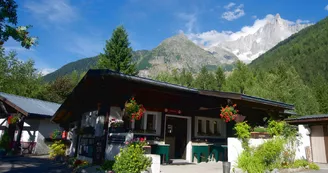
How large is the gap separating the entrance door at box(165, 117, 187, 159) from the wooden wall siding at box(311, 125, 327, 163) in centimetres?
804

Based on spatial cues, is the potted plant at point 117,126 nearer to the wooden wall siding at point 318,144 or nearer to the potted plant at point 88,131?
the potted plant at point 88,131

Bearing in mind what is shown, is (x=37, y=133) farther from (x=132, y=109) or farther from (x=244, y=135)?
(x=244, y=135)

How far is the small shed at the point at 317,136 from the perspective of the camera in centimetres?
1373

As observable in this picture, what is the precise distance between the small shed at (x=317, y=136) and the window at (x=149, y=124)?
28.6 ft

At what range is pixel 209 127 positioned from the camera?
551 inches

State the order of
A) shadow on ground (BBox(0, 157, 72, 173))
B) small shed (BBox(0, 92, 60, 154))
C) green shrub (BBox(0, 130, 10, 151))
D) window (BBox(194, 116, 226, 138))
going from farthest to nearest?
small shed (BBox(0, 92, 60, 154)) < green shrub (BBox(0, 130, 10, 151)) < window (BBox(194, 116, 226, 138)) < shadow on ground (BBox(0, 157, 72, 173))

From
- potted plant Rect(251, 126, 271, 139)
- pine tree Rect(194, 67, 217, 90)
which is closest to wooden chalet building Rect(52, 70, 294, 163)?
potted plant Rect(251, 126, 271, 139)

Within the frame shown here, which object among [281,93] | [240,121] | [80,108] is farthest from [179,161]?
[281,93]

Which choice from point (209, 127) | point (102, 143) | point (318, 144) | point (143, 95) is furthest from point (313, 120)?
point (102, 143)

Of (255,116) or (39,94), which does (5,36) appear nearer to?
(255,116)

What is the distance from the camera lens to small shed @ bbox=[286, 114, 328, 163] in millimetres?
13734

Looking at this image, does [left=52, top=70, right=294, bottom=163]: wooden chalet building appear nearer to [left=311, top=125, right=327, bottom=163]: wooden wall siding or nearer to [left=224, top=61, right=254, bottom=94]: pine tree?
[left=311, top=125, right=327, bottom=163]: wooden wall siding

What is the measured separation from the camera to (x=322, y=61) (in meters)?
74.2

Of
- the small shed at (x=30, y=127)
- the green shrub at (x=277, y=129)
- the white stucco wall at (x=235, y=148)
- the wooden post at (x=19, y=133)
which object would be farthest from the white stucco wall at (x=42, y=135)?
the green shrub at (x=277, y=129)
